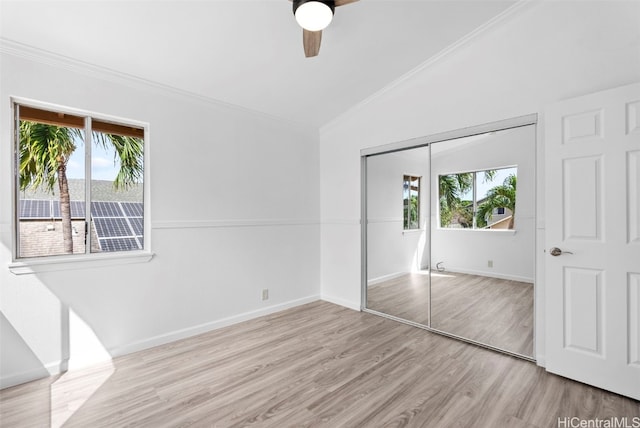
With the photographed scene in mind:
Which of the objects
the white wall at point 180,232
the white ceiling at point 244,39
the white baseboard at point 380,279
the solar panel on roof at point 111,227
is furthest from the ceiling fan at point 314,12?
the white baseboard at point 380,279

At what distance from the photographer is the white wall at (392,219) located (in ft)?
11.3

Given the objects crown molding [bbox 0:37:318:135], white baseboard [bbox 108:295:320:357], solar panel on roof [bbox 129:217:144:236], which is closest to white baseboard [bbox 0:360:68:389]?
white baseboard [bbox 108:295:320:357]

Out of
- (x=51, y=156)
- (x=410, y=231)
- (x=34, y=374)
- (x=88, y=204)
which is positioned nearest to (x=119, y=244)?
(x=88, y=204)

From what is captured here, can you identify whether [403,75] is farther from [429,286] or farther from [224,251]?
[224,251]

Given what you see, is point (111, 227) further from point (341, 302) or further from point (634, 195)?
point (634, 195)

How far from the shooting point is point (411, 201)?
3557 millimetres

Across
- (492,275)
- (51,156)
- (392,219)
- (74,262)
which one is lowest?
(492,275)

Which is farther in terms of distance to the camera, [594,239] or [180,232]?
[180,232]

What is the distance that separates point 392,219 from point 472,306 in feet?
4.29

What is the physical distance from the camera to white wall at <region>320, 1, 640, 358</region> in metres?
2.25

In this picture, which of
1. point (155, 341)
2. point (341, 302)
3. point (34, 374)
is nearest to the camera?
point (34, 374)

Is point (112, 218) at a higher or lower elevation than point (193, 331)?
higher

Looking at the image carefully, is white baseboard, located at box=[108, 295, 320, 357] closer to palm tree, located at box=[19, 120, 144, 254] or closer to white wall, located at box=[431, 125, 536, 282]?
palm tree, located at box=[19, 120, 144, 254]

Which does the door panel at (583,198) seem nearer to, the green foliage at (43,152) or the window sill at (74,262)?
the window sill at (74,262)
